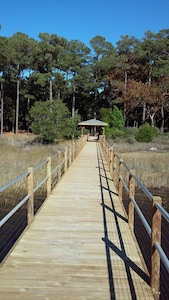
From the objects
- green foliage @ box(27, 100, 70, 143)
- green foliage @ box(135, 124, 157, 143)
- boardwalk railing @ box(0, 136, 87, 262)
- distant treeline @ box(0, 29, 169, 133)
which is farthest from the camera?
distant treeline @ box(0, 29, 169, 133)

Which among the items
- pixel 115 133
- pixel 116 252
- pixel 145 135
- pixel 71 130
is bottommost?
pixel 116 252

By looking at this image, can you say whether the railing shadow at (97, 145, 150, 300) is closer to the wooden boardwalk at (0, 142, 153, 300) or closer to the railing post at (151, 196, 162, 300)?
the wooden boardwalk at (0, 142, 153, 300)

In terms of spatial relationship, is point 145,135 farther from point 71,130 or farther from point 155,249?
point 155,249

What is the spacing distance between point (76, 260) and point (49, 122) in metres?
27.7

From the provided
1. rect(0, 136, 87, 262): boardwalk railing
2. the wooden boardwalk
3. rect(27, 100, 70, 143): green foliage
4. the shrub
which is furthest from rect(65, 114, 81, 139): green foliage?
the wooden boardwalk

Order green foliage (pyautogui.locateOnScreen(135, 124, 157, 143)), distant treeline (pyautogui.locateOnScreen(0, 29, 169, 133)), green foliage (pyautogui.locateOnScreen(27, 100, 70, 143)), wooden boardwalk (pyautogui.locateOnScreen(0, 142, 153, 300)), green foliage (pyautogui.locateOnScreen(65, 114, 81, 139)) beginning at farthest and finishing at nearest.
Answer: distant treeline (pyautogui.locateOnScreen(0, 29, 169, 133)), green foliage (pyautogui.locateOnScreen(135, 124, 157, 143)), green foliage (pyautogui.locateOnScreen(65, 114, 81, 139)), green foliage (pyautogui.locateOnScreen(27, 100, 70, 143)), wooden boardwalk (pyautogui.locateOnScreen(0, 142, 153, 300))

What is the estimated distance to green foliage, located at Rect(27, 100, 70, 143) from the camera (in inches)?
1221

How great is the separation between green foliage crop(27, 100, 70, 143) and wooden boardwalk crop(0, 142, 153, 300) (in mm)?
24299

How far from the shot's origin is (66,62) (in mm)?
48906

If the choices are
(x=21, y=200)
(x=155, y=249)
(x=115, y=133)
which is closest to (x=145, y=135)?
(x=115, y=133)

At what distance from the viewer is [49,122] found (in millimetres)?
31281

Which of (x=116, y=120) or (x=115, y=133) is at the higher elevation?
(x=116, y=120)

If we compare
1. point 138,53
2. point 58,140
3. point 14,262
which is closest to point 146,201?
point 14,262

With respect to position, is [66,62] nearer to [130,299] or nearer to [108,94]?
[108,94]
